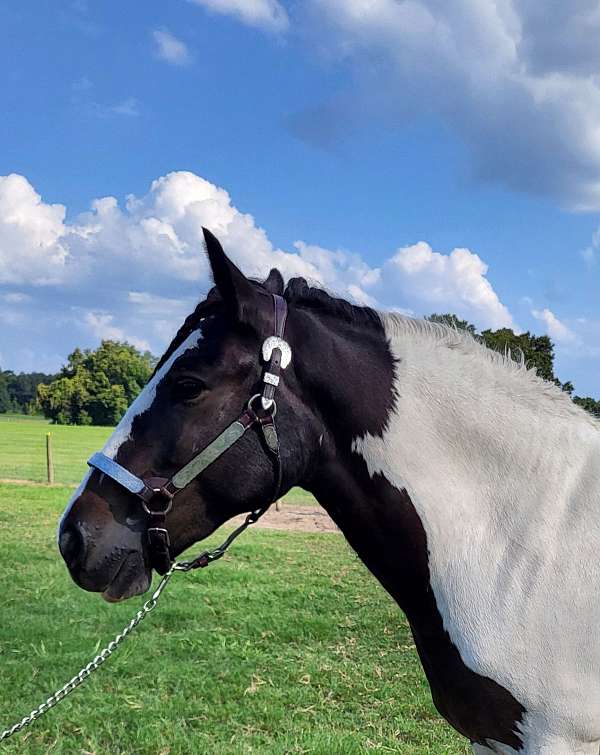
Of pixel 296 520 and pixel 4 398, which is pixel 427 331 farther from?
pixel 4 398

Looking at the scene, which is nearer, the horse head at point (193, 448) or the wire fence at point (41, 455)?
the horse head at point (193, 448)

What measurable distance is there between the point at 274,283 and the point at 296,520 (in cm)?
1373

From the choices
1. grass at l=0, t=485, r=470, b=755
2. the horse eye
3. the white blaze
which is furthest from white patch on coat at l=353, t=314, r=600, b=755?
grass at l=0, t=485, r=470, b=755

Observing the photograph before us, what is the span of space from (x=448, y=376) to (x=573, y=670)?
1015 mm

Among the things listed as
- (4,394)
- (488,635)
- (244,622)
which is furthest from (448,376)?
(4,394)

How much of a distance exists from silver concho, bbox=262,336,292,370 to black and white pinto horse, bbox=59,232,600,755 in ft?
0.11

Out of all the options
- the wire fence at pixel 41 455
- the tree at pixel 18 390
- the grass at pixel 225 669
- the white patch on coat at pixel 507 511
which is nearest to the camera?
the white patch on coat at pixel 507 511

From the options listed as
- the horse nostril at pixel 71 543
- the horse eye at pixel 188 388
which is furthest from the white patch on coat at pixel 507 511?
the horse nostril at pixel 71 543

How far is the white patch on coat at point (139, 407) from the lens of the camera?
2.17 meters

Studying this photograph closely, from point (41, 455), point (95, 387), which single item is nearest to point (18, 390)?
point (95, 387)

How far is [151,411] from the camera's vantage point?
7.11 ft

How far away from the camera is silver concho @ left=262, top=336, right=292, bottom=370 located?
2.18 metres

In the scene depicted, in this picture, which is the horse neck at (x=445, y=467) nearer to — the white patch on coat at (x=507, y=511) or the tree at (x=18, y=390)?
the white patch on coat at (x=507, y=511)

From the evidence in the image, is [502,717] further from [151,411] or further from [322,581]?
[322,581]
